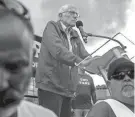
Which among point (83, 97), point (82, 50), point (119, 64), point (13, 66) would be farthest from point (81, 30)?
point (83, 97)

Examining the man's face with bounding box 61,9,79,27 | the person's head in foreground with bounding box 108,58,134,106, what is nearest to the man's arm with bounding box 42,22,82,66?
the man's face with bounding box 61,9,79,27

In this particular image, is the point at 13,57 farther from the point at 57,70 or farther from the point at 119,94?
the point at 57,70

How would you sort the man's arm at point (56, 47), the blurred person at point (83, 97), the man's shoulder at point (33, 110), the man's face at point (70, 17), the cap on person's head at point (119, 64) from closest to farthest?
the man's shoulder at point (33, 110), the cap on person's head at point (119, 64), the man's arm at point (56, 47), the man's face at point (70, 17), the blurred person at point (83, 97)

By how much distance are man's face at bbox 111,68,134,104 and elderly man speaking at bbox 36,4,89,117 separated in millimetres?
665

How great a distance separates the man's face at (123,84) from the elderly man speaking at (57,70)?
2.18 feet

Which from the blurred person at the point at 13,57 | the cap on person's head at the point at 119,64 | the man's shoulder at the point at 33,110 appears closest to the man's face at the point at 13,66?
the blurred person at the point at 13,57

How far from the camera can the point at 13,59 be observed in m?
0.55

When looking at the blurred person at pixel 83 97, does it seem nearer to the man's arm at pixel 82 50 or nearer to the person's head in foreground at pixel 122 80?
the man's arm at pixel 82 50

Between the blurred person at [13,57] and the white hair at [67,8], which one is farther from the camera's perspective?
the white hair at [67,8]

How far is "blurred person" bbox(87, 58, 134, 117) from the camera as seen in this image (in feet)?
6.87

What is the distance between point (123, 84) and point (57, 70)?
945 millimetres

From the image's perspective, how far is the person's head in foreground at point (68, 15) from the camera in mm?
3238

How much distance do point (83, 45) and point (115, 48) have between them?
4.59 ft

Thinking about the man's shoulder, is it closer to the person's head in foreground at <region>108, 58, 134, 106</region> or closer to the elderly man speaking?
the person's head in foreground at <region>108, 58, 134, 106</region>
